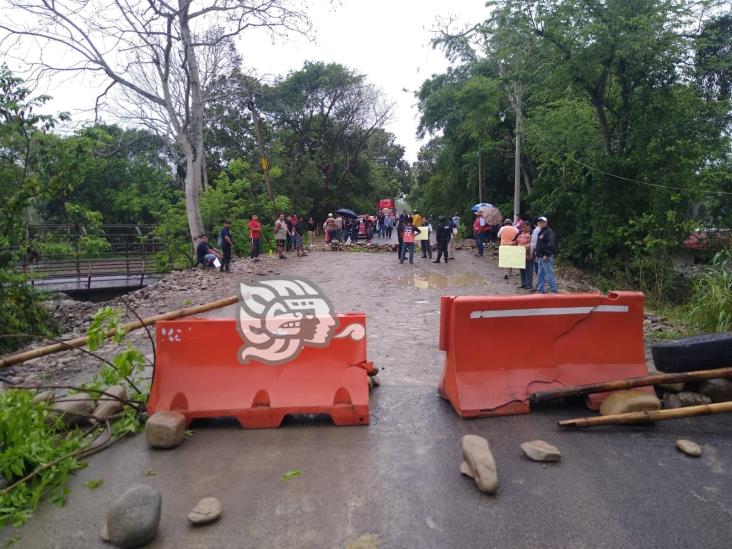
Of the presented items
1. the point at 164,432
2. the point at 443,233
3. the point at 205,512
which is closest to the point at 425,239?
the point at 443,233

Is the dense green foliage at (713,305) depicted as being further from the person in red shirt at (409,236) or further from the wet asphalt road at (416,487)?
the person in red shirt at (409,236)

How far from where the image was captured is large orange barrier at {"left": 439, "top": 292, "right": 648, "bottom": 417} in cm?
511

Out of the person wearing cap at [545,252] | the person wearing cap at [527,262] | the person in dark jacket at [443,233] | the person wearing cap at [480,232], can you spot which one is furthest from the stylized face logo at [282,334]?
the person wearing cap at [480,232]

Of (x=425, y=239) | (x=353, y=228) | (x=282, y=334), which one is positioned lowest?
(x=282, y=334)

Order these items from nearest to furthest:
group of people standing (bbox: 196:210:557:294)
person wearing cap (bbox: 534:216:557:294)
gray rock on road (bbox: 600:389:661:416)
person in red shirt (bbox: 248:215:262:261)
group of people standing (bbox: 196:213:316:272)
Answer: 1. gray rock on road (bbox: 600:389:661:416)
2. person wearing cap (bbox: 534:216:557:294)
3. group of people standing (bbox: 196:210:557:294)
4. group of people standing (bbox: 196:213:316:272)
5. person in red shirt (bbox: 248:215:262:261)

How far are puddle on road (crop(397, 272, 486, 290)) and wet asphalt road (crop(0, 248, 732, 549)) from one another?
8972mm

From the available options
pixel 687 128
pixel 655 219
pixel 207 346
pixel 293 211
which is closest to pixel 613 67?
pixel 687 128

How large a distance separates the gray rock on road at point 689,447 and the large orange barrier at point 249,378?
8.29ft

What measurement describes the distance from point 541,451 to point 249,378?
8.48 feet

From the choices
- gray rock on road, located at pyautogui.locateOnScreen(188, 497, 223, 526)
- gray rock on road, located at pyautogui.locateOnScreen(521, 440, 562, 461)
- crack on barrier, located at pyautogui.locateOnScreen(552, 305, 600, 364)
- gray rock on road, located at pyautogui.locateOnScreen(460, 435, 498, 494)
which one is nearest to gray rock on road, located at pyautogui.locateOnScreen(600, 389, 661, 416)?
crack on barrier, located at pyautogui.locateOnScreen(552, 305, 600, 364)

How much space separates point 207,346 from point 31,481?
5.52 ft

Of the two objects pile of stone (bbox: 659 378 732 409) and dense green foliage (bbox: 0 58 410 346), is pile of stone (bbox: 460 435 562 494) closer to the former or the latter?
pile of stone (bbox: 659 378 732 409)

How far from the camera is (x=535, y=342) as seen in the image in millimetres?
5234

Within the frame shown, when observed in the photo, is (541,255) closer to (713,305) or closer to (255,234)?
(713,305)
